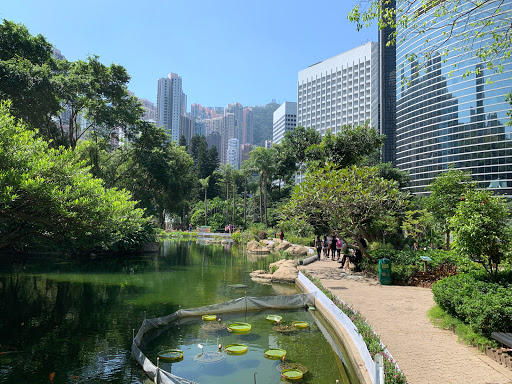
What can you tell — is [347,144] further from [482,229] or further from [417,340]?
[417,340]

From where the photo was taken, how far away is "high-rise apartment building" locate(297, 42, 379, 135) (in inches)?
4532

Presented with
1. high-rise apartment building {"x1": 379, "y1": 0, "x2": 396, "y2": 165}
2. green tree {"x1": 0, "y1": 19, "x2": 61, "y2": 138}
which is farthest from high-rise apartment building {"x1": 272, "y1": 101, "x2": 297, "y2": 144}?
green tree {"x1": 0, "y1": 19, "x2": 61, "y2": 138}

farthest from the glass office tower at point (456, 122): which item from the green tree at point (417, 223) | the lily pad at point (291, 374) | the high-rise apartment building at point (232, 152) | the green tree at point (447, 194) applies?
the high-rise apartment building at point (232, 152)

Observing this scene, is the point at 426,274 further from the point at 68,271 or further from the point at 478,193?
the point at 68,271

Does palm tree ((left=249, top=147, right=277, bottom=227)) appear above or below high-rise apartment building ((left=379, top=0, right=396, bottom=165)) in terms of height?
below

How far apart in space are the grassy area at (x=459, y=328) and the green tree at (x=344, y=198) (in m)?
7.23

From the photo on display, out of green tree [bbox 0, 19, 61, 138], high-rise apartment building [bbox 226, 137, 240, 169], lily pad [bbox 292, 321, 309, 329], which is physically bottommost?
lily pad [bbox 292, 321, 309, 329]

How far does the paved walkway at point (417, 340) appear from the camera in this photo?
613 cm

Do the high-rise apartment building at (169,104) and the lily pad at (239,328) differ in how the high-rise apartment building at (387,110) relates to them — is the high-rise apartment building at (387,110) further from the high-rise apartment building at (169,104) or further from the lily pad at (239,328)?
the lily pad at (239,328)

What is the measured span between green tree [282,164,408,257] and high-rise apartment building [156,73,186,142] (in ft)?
439

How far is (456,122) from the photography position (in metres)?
71.2

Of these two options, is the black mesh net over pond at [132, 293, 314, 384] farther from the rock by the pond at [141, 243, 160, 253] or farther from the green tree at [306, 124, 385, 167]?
the rock by the pond at [141, 243, 160, 253]

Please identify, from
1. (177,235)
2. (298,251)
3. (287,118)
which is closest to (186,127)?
(287,118)

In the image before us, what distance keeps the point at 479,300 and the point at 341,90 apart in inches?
4875
